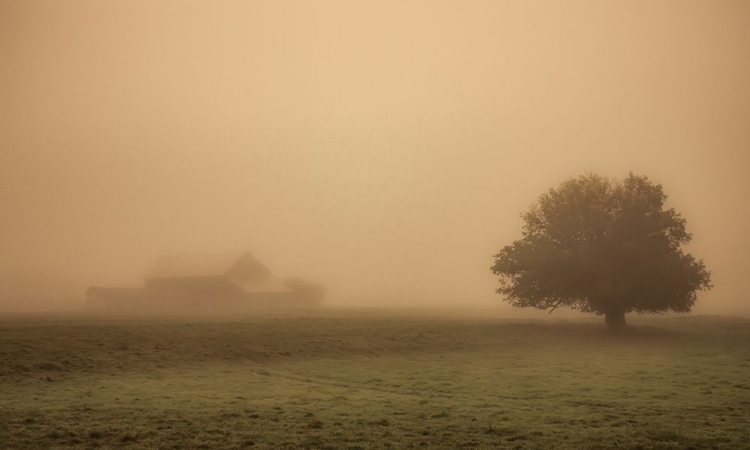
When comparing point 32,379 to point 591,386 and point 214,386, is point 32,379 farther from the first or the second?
point 591,386

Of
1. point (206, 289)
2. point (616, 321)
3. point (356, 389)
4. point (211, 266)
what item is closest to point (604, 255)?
point (616, 321)

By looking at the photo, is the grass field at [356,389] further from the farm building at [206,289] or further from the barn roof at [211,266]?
the barn roof at [211,266]

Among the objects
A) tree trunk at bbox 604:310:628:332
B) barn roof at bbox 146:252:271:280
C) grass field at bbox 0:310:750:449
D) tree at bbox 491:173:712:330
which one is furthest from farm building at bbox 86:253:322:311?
tree trunk at bbox 604:310:628:332

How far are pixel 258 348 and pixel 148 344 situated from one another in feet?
27.5

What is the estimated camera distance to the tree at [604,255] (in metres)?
67.9

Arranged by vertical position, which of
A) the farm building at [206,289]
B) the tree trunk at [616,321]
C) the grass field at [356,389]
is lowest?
the grass field at [356,389]

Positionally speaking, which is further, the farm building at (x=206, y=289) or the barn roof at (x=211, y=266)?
the barn roof at (x=211, y=266)

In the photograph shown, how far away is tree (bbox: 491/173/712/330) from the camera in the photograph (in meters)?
67.9

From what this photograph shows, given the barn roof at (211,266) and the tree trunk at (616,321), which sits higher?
the barn roof at (211,266)

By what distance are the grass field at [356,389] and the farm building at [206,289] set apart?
47.1m

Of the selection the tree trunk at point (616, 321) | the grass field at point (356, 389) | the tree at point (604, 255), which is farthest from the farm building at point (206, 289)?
the tree trunk at point (616, 321)

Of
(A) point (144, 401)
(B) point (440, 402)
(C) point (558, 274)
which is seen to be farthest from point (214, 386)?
(C) point (558, 274)

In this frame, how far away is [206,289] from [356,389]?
251 feet

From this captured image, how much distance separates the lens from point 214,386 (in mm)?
34375
